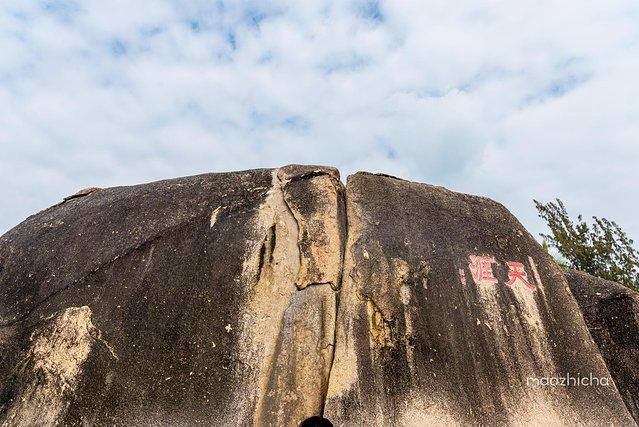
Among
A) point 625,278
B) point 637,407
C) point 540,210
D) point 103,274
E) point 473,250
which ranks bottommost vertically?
point 637,407

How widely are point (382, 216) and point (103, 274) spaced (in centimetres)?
296

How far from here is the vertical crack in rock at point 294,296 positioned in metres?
4.59

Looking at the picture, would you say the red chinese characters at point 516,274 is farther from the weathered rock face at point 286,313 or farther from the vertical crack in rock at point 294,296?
the vertical crack in rock at point 294,296

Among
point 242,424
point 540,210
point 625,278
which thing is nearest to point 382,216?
point 242,424

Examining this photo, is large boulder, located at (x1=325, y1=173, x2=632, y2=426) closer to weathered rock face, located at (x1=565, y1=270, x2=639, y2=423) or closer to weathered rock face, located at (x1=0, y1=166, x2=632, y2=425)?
weathered rock face, located at (x1=0, y1=166, x2=632, y2=425)

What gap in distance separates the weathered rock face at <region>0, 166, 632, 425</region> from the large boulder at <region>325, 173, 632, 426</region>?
0.6 inches

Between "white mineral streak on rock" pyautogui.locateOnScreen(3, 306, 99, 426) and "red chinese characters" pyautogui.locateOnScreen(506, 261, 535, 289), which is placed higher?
"red chinese characters" pyautogui.locateOnScreen(506, 261, 535, 289)

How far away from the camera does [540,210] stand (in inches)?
653

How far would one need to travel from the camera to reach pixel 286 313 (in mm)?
4992

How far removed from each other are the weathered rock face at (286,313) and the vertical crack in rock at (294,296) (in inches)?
0.5

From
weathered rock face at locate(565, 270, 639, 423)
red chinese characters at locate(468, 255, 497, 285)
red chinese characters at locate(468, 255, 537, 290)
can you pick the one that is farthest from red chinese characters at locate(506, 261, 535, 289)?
weathered rock face at locate(565, 270, 639, 423)

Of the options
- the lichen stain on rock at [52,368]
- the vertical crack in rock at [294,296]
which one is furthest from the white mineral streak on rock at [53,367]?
the vertical crack in rock at [294,296]

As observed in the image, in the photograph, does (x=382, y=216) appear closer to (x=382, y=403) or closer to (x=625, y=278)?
(x=382, y=403)

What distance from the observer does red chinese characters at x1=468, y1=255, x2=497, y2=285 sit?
5.46 m
